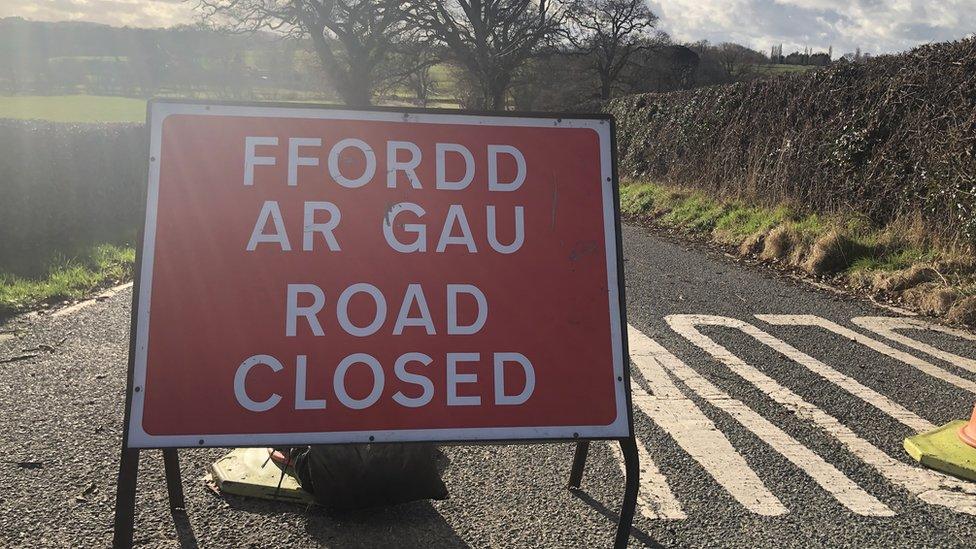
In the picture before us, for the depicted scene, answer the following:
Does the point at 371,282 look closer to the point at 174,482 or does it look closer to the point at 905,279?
the point at 174,482

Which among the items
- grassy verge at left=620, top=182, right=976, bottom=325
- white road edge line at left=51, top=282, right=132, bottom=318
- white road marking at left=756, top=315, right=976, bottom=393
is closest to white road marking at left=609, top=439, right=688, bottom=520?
white road marking at left=756, top=315, right=976, bottom=393

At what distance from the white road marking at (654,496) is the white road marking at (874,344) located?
99.6 inches

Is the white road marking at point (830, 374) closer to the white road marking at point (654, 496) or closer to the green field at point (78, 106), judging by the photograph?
the white road marking at point (654, 496)

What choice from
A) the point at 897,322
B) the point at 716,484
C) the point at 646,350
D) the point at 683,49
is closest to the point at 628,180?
the point at 897,322

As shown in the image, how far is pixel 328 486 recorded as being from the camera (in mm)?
2969

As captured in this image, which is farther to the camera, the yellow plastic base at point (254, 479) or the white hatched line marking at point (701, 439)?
the white hatched line marking at point (701, 439)

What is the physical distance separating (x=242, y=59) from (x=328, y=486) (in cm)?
2989

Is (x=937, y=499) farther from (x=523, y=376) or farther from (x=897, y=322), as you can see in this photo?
(x=897, y=322)

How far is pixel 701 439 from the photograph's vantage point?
3947 mm

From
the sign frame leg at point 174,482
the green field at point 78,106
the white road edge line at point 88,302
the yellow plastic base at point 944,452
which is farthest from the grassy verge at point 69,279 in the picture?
the green field at point 78,106

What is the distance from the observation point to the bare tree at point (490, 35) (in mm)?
36219

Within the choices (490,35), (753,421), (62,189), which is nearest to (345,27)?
(490,35)

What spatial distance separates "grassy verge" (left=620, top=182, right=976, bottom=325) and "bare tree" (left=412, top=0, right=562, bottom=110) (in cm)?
2562

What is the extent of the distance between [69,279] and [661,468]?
6.35 metres
